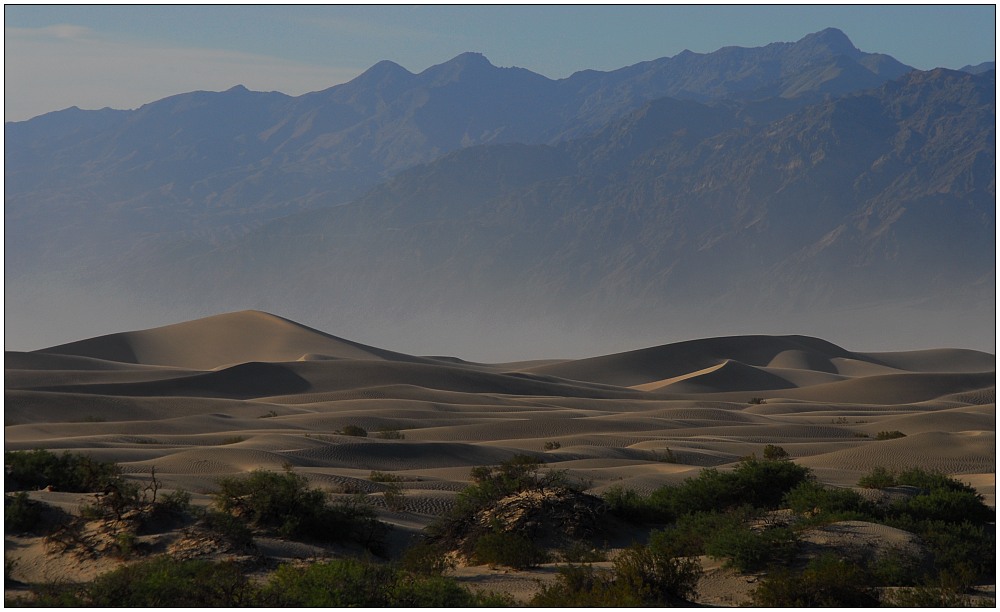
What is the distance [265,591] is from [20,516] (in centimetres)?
449

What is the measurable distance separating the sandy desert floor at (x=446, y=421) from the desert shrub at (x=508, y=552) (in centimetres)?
25

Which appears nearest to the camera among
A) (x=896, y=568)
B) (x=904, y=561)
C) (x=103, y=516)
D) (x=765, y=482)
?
(x=896, y=568)

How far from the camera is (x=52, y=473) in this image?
1681 centimetres

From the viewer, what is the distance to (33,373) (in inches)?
1982

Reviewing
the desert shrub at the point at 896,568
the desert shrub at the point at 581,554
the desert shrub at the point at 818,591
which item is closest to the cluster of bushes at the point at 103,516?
the desert shrub at the point at 581,554

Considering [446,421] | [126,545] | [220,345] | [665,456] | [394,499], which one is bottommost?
[126,545]

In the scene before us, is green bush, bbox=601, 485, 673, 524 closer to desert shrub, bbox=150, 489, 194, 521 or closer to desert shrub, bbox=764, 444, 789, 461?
desert shrub, bbox=150, 489, 194, 521

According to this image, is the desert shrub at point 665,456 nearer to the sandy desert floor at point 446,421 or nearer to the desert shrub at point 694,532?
the sandy desert floor at point 446,421

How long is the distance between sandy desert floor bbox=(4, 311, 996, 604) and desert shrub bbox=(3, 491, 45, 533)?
439mm

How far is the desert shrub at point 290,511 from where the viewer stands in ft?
45.6

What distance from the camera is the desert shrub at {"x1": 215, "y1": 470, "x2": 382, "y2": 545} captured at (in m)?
13.9

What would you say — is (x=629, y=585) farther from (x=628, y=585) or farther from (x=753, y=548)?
(x=753, y=548)

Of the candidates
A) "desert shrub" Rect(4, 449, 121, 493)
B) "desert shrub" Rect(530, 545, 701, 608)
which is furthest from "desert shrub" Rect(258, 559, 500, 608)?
"desert shrub" Rect(4, 449, 121, 493)

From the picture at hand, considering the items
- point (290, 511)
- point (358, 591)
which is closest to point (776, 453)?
point (290, 511)
